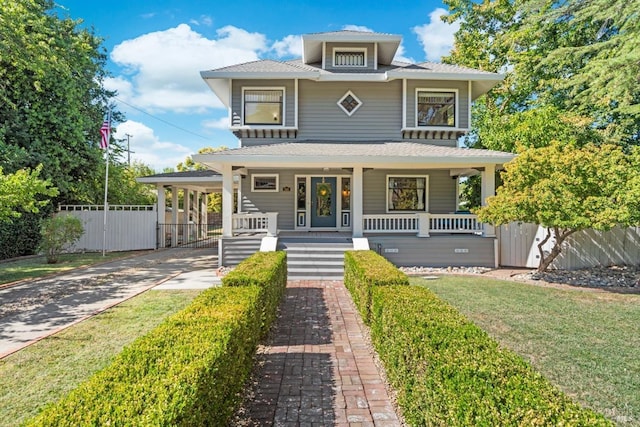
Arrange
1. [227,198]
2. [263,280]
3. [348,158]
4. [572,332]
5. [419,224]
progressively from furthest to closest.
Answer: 1. [419,224]
2. [227,198]
3. [348,158]
4. [572,332]
5. [263,280]

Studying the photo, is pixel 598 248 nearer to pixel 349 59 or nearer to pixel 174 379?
pixel 349 59

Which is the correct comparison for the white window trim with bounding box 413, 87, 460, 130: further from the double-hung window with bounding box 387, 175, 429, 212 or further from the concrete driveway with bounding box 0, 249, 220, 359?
the concrete driveway with bounding box 0, 249, 220, 359

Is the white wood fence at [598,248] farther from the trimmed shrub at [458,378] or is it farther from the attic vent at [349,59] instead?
the trimmed shrub at [458,378]

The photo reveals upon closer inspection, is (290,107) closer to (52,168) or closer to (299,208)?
(299,208)

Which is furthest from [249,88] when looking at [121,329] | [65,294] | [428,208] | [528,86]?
[528,86]

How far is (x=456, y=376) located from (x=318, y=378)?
215 cm

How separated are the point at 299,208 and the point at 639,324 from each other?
411 inches

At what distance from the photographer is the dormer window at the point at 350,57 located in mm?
14461

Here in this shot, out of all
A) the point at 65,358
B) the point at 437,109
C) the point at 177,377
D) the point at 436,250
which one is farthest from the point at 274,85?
the point at 177,377

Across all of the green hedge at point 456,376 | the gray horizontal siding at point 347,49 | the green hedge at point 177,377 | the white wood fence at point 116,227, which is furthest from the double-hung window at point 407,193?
the green hedge at point 177,377

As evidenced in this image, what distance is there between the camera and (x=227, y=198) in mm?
11266

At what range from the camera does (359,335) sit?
549 cm

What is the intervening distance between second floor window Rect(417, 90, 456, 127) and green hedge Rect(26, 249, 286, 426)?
1209 centimetres

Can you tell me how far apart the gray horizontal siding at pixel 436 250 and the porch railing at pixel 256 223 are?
3241 millimetres
